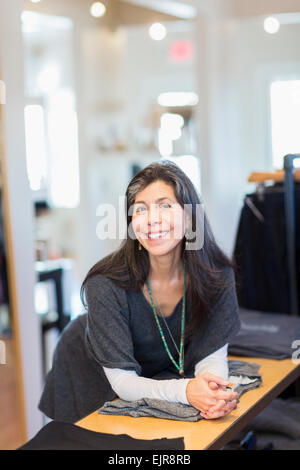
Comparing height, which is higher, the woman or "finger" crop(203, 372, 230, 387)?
the woman

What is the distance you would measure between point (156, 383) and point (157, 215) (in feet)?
1.25

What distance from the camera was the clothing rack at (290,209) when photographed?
2.17 metres

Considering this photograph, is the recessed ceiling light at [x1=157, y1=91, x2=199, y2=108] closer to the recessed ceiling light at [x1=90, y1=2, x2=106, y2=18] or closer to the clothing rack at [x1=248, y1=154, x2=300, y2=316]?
the recessed ceiling light at [x1=90, y1=2, x2=106, y2=18]

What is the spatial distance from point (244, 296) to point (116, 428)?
1.24m

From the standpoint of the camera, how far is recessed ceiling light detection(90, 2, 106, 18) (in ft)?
11.9

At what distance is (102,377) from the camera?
162cm

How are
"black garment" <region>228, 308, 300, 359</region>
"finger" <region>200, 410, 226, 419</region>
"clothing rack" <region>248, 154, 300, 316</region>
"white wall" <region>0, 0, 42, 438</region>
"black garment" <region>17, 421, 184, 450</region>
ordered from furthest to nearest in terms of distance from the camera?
"clothing rack" <region>248, 154, 300, 316</region>
"white wall" <region>0, 0, 42, 438</region>
"black garment" <region>228, 308, 300, 359</region>
"finger" <region>200, 410, 226, 419</region>
"black garment" <region>17, 421, 184, 450</region>

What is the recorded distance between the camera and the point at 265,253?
239 centimetres

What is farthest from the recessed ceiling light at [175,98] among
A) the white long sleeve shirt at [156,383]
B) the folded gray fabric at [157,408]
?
the folded gray fabric at [157,408]

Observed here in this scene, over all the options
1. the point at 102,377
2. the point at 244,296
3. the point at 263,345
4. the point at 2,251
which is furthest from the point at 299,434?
the point at 2,251

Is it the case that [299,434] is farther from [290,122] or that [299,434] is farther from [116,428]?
[290,122]

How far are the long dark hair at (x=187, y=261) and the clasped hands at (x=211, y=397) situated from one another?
26 centimetres

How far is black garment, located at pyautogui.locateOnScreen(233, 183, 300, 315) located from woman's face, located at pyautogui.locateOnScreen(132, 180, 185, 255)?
0.87 meters

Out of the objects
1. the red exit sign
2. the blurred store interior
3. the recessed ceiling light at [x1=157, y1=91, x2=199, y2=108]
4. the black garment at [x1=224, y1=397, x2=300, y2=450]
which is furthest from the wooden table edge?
the red exit sign
